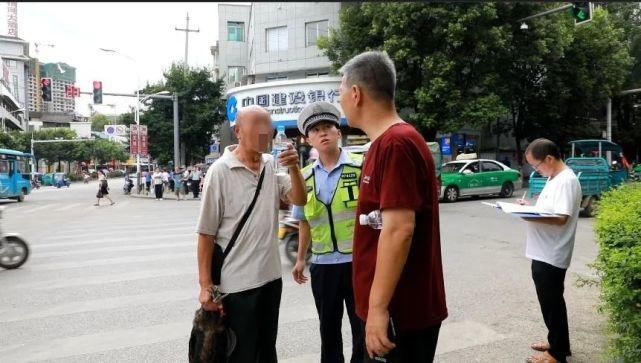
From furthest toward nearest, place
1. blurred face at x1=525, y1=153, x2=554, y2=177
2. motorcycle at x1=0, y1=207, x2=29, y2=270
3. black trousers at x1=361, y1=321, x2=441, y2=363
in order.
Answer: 1. motorcycle at x1=0, y1=207, x2=29, y2=270
2. blurred face at x1=525, y1=153, x2=554, y2=177
3. black trousers at x1=361, y1=321, x2=441, y2=363

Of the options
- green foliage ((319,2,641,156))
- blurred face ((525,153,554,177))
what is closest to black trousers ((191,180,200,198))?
green foliage ((319,2,641,156))

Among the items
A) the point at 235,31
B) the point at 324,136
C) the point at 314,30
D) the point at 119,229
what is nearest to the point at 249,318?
the point at 324,136

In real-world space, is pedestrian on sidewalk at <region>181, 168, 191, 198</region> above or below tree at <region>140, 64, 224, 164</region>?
below

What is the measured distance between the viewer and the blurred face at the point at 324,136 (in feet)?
10.3

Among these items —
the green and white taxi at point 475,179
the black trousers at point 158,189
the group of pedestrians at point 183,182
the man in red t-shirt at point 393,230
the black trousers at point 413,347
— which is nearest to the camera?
the man in red t-shirt at point 393,230

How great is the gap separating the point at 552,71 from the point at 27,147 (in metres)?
54.6

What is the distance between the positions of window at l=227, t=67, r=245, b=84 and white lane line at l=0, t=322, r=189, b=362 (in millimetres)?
35159

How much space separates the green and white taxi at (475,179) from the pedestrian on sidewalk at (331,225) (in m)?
14.5

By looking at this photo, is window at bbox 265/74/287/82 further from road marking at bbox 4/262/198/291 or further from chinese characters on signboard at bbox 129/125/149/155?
road marking at bbox 4/262/198/291

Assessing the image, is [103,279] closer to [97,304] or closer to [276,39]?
[97,304]

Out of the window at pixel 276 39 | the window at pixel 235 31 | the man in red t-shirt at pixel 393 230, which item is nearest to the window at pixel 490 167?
the window at pixel 276 39

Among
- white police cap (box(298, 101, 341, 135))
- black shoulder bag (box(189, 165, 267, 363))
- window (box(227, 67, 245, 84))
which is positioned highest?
window (box(227, 67, 245, 84))

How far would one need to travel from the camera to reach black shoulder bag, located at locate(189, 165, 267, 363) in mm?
2561

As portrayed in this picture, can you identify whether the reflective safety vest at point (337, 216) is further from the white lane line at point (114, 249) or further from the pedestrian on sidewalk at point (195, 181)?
the pedestrian on sidewalk at point (195, 181)
